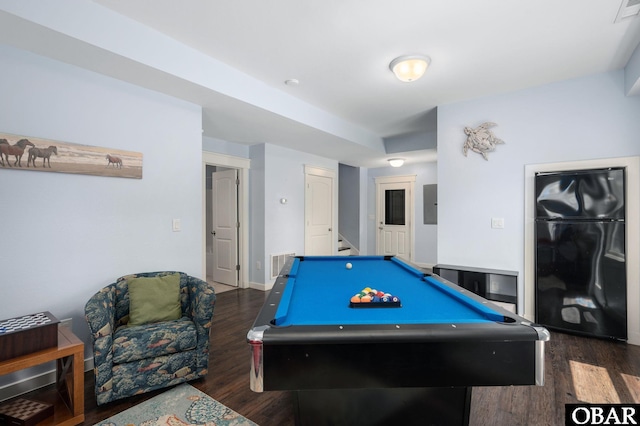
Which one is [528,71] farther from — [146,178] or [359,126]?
[146,178]

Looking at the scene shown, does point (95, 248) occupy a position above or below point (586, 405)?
above

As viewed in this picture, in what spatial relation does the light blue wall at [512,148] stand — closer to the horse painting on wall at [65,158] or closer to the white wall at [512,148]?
the white wall at [512,148]

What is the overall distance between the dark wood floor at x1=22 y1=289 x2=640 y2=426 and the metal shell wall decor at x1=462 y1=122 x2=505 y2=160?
2066 millimetres

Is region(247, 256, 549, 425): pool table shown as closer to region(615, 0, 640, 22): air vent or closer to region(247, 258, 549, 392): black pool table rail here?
region(247, 258, 549, 392): black pool table rail

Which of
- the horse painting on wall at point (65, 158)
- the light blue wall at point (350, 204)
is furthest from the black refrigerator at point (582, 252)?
the light blue wall at point (350, 204)

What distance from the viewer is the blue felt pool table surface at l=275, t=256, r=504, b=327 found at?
141 centimetres

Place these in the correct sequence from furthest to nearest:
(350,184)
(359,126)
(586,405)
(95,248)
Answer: (350,184) → (359,126) → (95,248) → (586,405)

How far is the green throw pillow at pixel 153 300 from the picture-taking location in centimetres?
237

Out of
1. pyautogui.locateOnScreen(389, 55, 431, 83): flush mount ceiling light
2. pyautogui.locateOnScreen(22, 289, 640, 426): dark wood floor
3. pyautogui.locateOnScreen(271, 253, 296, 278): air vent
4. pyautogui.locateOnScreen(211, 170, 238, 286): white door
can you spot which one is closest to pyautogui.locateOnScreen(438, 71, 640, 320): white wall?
pyautogui.locateOnScreen(22, 289, 640, 426): dark wood floor

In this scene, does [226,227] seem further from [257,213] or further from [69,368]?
[69,368]

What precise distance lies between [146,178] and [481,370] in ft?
9.44

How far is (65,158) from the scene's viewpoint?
237 centimetres

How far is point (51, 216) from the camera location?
2.32m

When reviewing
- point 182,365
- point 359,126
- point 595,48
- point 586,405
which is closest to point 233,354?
point 182,365
